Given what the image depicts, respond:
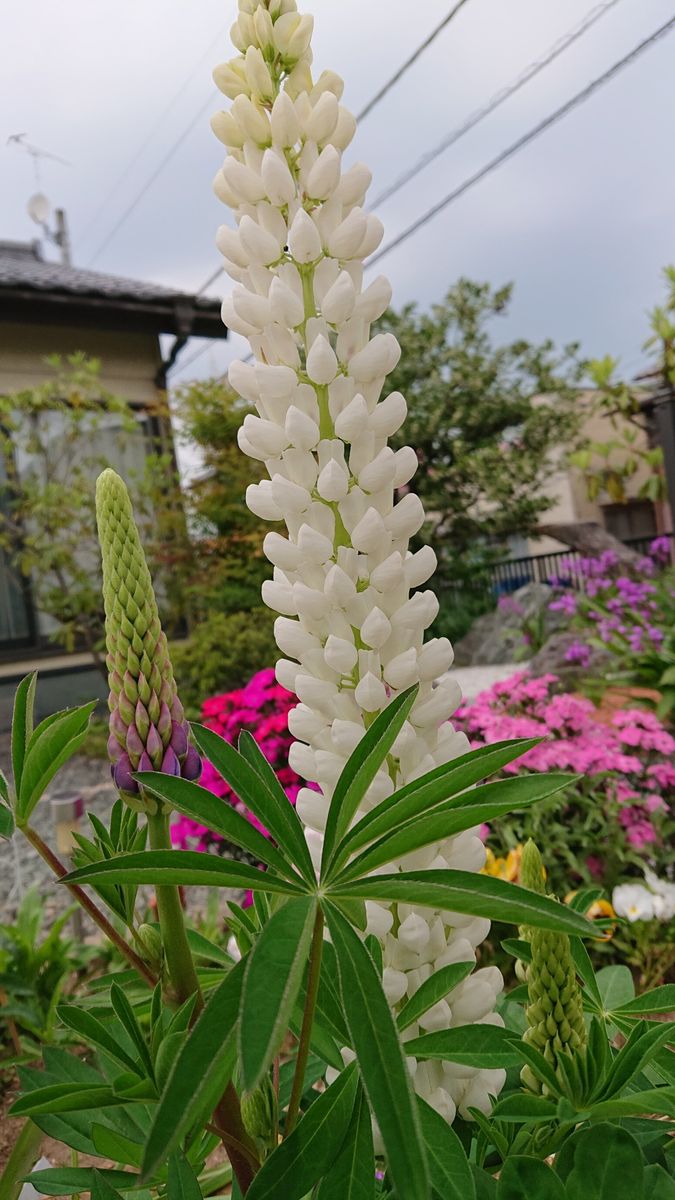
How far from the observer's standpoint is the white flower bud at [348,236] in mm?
677

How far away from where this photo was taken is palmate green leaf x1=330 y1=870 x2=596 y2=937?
1.29ft

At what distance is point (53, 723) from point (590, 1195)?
50 centimetres

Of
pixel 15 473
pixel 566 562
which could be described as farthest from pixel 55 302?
pixel 566 562

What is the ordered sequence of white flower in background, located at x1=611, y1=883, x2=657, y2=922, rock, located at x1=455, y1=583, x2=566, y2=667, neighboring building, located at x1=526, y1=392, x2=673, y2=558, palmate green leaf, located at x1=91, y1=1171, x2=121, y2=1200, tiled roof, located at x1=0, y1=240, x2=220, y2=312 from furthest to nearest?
neighboring building, located at x1=526, y1=392, x2=673, y2=558
rock, located at x1=455, y1=583, x2=566, y2=667
tiled roof, located at x1=0, y1=240, x2=220, y2=312
white flower in background, located at x1=611, y1=883, x2=657, y2=922
palmate green leaf, located at x1=91, y1=1171, x2=121, y2=1200

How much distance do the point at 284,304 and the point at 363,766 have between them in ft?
1.23

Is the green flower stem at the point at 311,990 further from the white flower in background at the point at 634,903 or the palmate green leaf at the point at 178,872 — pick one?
the white flower in background at the point at 634,903

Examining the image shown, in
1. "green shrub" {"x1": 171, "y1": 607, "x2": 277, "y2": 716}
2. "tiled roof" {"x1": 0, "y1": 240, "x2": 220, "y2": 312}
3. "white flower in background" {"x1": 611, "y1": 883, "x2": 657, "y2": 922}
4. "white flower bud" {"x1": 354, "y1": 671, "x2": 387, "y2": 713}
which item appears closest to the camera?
"white flower bud" {"x1": 354, "y1": 671, "x2": 387, "y2": 713}

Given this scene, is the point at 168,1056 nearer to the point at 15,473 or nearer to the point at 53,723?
the point at 53,723

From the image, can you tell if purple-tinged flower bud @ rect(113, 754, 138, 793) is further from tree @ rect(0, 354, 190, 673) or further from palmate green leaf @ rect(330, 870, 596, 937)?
tree @ rect(0, 354, 190, 673)

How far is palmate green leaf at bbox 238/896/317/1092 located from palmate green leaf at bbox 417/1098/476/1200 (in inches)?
6.6

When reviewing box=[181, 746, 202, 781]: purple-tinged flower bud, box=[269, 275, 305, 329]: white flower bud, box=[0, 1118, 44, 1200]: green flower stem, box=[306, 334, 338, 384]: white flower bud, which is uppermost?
box=[269, 275, 305, 329]: white flower bud

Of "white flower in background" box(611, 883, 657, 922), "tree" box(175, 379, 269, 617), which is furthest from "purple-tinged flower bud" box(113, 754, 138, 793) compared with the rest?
"tree" box(175, 379, 269, 617)

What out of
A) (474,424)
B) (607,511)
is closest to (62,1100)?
(474,424)

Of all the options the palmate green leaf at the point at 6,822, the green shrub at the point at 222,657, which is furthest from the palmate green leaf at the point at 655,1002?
the green shrub at the point at 222,657
